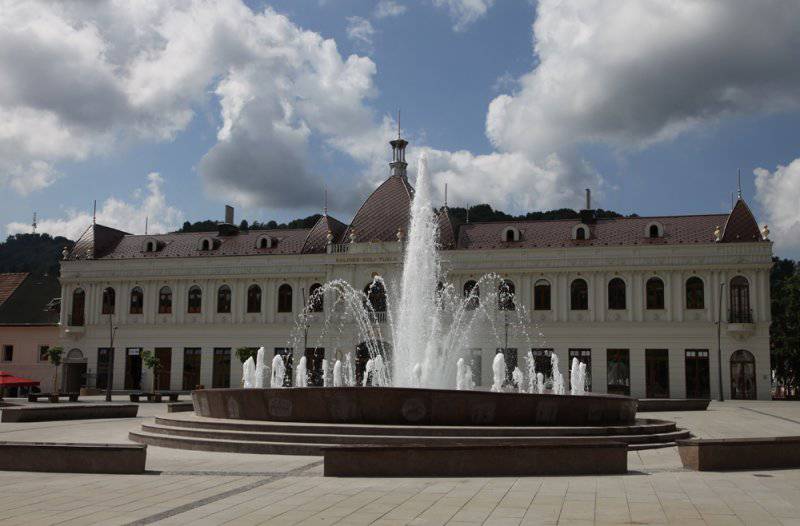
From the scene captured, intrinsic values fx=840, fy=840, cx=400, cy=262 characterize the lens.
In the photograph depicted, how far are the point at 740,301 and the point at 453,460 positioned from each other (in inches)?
1503

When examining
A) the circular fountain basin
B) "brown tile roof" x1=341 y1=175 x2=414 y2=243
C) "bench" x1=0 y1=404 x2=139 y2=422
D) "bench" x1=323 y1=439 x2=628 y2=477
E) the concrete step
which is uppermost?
"brown tile roof" x1=341 y1=175 x2=414 y2=243

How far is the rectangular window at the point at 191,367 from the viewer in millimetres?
56906

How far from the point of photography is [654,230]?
167 ft

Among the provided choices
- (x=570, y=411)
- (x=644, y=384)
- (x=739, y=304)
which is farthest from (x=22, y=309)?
(x=570, y=411)

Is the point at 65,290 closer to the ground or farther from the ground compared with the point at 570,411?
farther from the ground

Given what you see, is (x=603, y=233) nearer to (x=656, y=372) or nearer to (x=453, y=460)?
(x=656, y=372)

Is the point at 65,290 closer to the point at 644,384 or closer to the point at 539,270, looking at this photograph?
the point at 539,270

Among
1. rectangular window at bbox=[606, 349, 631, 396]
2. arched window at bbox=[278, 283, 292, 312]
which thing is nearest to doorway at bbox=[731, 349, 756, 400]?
rectangular window at bbox=[606, 349, 631, 396]

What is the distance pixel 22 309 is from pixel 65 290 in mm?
6387

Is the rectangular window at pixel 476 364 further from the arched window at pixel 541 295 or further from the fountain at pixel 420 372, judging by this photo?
the arched window at pixel 541 295

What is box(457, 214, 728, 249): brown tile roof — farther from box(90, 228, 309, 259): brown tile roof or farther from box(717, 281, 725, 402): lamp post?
box(90, 228, 309, 259): brown tile roof

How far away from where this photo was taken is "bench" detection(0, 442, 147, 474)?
15180 mm

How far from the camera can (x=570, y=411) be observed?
1894cm

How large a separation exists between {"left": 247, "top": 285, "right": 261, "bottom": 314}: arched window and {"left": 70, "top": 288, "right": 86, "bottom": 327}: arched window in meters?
12.6
